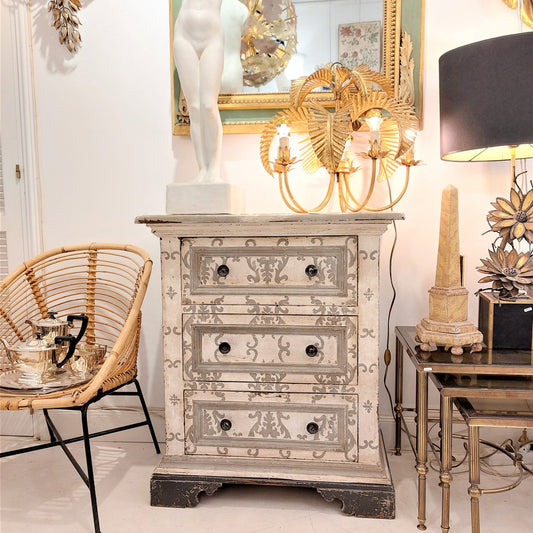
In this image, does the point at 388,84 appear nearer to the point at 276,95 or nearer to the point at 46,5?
the point at 276,95

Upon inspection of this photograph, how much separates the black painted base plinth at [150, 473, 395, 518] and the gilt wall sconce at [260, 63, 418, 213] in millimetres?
1063

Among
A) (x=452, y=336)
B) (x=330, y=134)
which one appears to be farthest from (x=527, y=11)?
(x=452, y=336)

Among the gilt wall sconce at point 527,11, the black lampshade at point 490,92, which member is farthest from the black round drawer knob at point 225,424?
the gilt wall sconce at point 527,11

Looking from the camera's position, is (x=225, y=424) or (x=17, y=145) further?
(x=17, y=145)

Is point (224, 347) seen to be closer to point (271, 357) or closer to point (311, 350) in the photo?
point (271, 357)

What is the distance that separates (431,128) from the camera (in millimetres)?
2068

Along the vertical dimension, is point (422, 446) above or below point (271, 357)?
below

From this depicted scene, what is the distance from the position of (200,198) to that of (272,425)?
854 millimetres

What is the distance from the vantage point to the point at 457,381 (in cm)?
144

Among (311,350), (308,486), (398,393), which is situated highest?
(311,350)

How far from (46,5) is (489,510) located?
2834 mm

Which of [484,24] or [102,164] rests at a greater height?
[484,24]

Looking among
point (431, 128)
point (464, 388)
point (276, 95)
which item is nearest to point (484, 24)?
point (431, 128)

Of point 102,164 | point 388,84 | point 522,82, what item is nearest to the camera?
point 522,82
